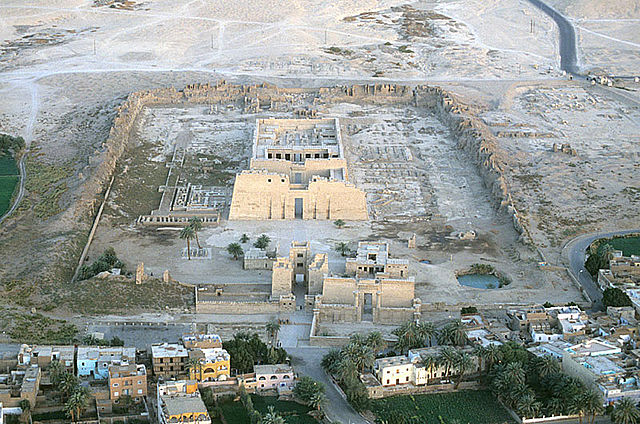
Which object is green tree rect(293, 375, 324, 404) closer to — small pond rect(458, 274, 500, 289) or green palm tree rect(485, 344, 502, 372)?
green palm tree rect(485, 344, 502, 372)

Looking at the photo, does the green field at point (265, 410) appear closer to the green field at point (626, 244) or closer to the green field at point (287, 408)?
the green field at point (287, 408)

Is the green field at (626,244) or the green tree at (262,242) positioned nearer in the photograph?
the green tree at (262,242)

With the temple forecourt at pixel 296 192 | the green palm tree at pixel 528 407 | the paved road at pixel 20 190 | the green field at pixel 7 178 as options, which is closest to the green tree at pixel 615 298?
the green palm tree at pixel 528 407

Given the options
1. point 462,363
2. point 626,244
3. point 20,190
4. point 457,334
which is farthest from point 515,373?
point 20,190

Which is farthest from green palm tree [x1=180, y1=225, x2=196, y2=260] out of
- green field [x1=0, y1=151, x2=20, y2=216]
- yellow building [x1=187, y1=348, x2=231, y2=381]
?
green field [x1=0, y1=151, x2=20, y2=216]

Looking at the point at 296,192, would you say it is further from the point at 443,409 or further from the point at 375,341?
the point at 443,409

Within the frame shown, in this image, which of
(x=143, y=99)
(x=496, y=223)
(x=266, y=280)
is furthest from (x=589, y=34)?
(x=266, y=280)

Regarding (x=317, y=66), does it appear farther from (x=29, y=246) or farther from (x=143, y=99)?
(x=29, y=246)
